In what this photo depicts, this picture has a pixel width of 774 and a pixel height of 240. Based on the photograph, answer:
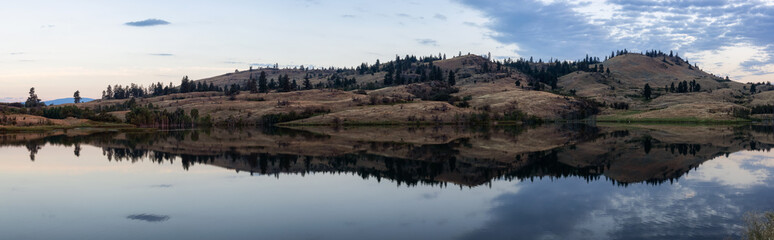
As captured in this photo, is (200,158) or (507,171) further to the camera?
(200,158)

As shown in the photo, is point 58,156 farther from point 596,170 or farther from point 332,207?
point 596,170

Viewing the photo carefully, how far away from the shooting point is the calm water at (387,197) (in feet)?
95.6

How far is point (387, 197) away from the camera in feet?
132

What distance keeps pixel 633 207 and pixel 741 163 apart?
135 feet

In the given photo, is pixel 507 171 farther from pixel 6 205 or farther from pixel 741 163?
pixel 6 205

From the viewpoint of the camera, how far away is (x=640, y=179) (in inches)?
1950

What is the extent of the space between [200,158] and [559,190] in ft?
182

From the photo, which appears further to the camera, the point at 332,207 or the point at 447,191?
the point at 447,191

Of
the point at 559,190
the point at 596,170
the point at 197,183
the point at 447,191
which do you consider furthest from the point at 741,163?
the point at 197,183

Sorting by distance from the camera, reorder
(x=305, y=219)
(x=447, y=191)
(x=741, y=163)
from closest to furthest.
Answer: (x=305, y=219), (x=447, y=191), (x=741, y=163)

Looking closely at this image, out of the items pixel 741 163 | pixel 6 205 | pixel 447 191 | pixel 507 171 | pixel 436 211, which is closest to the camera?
pixel 436 211

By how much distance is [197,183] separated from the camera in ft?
162

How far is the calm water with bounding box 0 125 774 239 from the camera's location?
2912cm

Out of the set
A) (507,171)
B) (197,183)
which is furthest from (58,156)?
(507,171)
